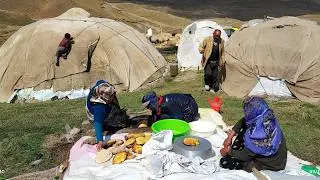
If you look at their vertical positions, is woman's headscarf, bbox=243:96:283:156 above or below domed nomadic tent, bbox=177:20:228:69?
above

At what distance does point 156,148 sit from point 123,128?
1553 millimetres

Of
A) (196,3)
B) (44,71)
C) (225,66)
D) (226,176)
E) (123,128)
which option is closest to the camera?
(226,176)

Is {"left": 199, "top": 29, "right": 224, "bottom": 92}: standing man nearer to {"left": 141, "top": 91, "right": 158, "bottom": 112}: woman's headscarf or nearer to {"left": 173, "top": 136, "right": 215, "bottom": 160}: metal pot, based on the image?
{"left": 141, "top": 91, "right": 158, "bottom": 112}: woman's headscarf

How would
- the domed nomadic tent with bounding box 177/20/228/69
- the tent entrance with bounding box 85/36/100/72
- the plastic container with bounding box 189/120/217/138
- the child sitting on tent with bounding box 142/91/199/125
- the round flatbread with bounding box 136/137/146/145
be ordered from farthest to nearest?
the domed nomadic tent with bounding box 177/20/228/69 < the tent entrance with bounding box 85/36/100/72 < the child sitting on tent with bounding box 142/91/199/125 < the plastic container with bounding box 189/120/217/138 < the round flatbread with bounding box 136/137/146/145

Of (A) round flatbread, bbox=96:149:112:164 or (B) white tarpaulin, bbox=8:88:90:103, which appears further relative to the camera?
(B) white tarpaulin, bbox=8:88:90:103

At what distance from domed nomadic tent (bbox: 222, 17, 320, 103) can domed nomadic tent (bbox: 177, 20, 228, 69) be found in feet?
12.0

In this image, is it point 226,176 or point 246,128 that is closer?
point 226,176

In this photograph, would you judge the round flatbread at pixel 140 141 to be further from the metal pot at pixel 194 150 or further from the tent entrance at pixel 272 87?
the tent entrance at pixel 272 87

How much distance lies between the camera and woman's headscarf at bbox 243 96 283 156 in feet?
18.0

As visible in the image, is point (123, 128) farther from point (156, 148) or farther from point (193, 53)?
point (193, 53)

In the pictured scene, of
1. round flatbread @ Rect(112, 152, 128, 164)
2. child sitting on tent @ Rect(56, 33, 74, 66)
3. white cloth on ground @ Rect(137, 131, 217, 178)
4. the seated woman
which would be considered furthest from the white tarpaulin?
the seated woman

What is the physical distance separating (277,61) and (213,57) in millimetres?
1469

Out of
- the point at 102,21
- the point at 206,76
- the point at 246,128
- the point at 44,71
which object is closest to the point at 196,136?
the point at 246,128

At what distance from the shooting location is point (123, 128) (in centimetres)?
737
